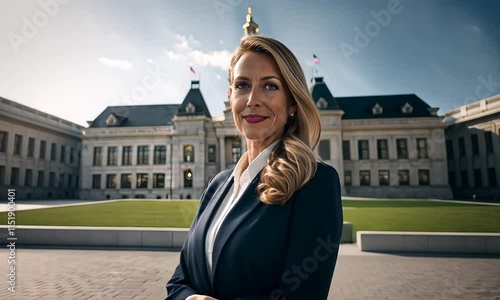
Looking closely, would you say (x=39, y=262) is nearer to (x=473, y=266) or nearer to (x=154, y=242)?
(x=154, y=242)

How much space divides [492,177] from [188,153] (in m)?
46.8

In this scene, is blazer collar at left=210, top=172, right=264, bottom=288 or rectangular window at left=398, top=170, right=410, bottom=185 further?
rectangular window at left=398, top=170, right=410, bottom=185

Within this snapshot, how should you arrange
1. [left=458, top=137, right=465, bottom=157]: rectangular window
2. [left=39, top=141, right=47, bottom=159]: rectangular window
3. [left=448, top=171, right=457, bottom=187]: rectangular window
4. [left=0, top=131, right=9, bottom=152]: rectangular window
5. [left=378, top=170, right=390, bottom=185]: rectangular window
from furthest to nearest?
[left=378, top=170, right=390, bottom=185]: rectangular window → [left=448, top=171, right=457, bottom=187]: rectangular window → [left=39, top=141, right=47, bottom=159]: rectangular window → [left=458, top=137, right=465, bottom=157]: rectangular window → [left=0, top=131, right=9, bottom=152]: rectangular window

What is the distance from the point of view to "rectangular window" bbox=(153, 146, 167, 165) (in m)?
54.9

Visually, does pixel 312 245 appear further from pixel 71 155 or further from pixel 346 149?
pixel 71 155

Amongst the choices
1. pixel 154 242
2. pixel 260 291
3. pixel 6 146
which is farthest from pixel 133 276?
pixel 6 146

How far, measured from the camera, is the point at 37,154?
156 ft

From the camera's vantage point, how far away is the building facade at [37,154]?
1661 inches

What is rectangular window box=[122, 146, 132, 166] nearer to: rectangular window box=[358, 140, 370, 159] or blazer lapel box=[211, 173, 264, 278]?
rectangular window box=[358, 140, 370, 159]

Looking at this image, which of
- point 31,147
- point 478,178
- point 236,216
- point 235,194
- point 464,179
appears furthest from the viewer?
point 464,179

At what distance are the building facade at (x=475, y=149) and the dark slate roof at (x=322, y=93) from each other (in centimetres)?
1916

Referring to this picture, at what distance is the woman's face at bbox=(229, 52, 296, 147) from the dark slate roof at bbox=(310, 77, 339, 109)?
5256 centimetres

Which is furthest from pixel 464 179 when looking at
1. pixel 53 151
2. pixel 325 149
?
pixel 53 151

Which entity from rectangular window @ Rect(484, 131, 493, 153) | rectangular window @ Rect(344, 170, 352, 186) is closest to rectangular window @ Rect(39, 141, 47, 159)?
rectangular window @ Rect(344, 170, 352, 186)
